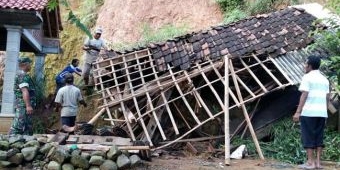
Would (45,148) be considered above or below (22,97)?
below

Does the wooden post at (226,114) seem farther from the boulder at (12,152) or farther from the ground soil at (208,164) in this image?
the boulder at (12,152)

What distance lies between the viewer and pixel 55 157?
684 cm

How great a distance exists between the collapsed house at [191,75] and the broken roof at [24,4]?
1682 mm

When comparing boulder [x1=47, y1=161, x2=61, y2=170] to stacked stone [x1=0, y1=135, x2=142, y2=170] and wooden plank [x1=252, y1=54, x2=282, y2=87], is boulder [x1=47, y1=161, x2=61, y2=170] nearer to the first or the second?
stacked stone [x1=0, y1=135, x2=142, y2=170]

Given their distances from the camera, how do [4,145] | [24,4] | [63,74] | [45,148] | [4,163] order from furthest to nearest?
[63,74] → [24,4] → [4,145] → [45,148] → [4,163]

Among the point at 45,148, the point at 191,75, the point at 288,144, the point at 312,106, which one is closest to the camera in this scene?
the point at 312,106

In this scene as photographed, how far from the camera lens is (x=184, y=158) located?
25.9ft

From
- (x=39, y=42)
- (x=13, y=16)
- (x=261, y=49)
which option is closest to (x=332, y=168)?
(x=261, y=49)

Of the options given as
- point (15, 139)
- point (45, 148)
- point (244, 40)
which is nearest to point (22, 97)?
point (15, 139)

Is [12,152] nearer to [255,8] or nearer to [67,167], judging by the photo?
[67,167]

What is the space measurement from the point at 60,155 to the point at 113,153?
2.66 feet

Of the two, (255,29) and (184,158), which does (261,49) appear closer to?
(255,29)

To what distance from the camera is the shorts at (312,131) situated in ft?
21.2

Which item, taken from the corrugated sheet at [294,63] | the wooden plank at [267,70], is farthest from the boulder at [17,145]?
the corrugated sheet at [294,63]
